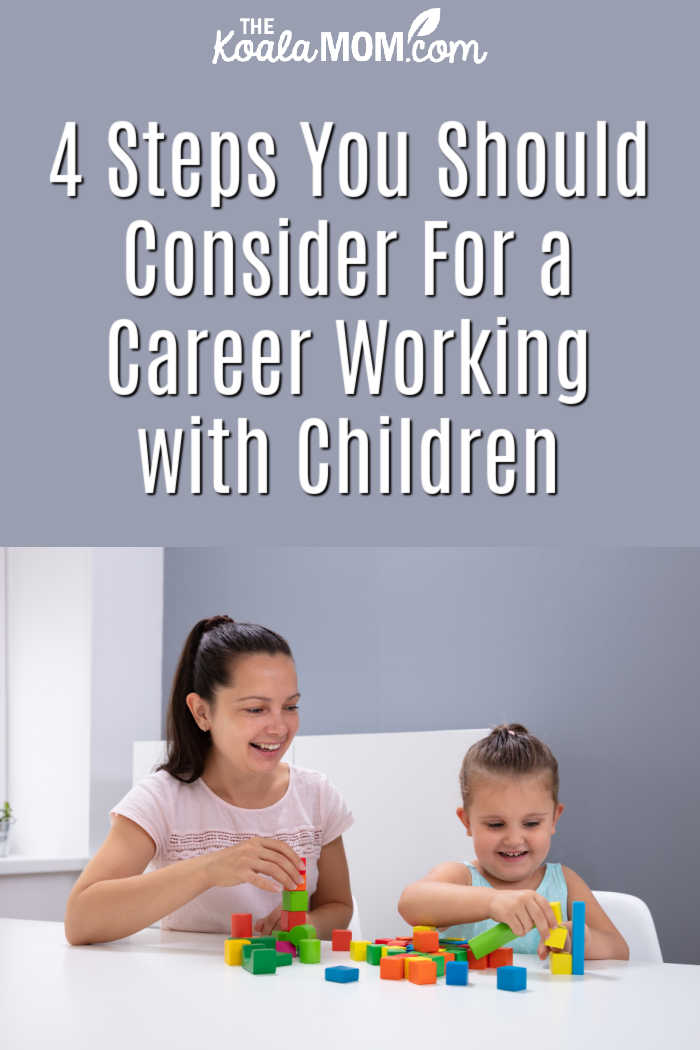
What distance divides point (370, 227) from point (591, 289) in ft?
1.02

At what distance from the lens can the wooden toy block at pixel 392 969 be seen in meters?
1.33

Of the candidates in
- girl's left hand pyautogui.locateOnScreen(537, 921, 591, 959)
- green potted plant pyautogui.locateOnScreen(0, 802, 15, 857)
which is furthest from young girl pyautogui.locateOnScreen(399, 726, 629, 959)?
green potted plant pyautogui.locateOnScreen(0, 802, 15, 857)

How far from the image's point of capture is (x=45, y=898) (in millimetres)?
3320

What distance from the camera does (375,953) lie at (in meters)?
1.42

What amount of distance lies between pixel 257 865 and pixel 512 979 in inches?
14.5

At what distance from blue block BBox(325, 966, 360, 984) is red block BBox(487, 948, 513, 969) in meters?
0.18

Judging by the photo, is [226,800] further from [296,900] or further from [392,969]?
[392,969]

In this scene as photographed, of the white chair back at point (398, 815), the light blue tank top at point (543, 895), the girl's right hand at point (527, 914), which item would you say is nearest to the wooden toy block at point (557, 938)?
the girl's right hand at point (527, 914)

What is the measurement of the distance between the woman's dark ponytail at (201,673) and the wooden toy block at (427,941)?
0.50m

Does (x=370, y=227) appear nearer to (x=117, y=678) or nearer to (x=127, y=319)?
(x=127, y=319)

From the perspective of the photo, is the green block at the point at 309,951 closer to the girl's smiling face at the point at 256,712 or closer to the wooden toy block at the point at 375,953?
the wooden toy block at the point at 375,953

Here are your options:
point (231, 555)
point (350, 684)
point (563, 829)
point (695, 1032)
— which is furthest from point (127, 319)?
point (231, 555)

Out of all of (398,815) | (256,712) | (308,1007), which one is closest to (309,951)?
(308,1007)

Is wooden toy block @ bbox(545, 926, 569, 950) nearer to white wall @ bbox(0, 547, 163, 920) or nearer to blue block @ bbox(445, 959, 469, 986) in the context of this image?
blue block @ bbox(445, 959, 469, 986)
